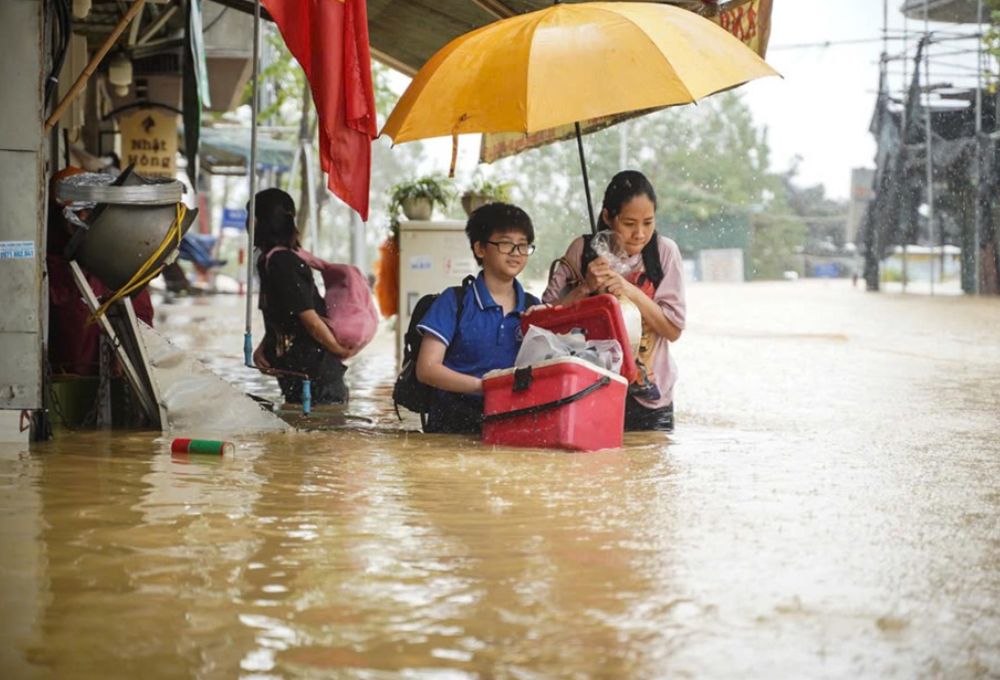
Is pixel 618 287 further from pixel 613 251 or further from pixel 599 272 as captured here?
pixel 613 251

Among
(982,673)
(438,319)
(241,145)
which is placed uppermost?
(241,145)

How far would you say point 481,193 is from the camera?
12.3m

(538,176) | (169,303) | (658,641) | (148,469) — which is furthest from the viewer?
(538,176)

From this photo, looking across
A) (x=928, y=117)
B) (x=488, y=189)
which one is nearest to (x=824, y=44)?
(x=928, y=117)

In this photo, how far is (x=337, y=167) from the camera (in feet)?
26.3

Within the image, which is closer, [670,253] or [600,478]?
[600,478]

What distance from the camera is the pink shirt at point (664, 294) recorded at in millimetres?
7379

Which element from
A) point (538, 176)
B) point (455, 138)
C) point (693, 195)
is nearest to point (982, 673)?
point (455, 138)

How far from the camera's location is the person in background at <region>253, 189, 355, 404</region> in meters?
8.83

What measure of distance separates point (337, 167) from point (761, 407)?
4.21 meters

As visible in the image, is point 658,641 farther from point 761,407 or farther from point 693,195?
point 693,195

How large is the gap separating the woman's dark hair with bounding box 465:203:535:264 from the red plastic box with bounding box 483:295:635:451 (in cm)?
46

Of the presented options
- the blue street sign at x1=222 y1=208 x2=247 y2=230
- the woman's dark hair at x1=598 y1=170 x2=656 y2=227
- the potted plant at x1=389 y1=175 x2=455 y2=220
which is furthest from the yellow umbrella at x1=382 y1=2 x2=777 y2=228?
the blue street sign at x1=222 y1=208 x2=247 y2=230

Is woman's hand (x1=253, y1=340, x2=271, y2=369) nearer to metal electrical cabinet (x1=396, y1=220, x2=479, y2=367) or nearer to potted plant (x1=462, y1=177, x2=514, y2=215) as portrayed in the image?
metal electrical cabinet (x1=396, y1=220, x2=479, y2=367)
